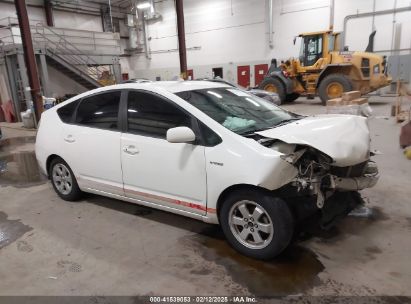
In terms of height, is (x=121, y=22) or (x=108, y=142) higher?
(x=121, y=22)

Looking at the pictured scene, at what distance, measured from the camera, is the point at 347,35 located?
15.3 m

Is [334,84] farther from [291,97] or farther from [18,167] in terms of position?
[18,167]

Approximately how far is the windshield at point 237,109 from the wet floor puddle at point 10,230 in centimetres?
222

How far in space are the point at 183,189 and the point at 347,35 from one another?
605 inches

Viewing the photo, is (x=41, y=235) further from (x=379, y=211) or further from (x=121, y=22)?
(x=121, y=22)

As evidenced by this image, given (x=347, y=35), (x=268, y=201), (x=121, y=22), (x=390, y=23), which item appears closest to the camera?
(x=268, y=201)

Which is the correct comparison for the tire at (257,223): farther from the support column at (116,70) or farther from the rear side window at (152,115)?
the support column at (116,70)

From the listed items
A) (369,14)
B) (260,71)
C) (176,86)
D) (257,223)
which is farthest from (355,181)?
(260,71)

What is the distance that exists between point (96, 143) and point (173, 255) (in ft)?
5.01

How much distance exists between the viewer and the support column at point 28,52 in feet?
32.1

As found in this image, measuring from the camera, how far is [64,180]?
13.4ft

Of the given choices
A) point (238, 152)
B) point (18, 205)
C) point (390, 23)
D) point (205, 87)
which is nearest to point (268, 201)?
point (238, 152)

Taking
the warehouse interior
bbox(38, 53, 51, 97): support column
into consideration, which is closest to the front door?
the warehouse interior

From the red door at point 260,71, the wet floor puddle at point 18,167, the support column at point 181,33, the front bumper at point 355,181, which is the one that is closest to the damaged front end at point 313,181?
the front bumper at point 355,181
